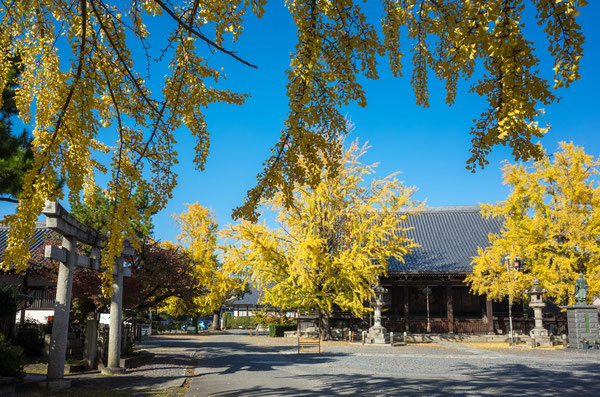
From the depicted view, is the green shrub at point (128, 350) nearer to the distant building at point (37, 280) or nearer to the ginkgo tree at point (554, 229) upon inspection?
the distant building at point (37, 280)

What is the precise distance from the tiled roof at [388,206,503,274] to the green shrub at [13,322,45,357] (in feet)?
59.4

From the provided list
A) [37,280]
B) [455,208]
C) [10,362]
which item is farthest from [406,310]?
[10,362]

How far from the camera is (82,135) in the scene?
493 centimetres

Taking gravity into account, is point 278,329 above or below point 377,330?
below

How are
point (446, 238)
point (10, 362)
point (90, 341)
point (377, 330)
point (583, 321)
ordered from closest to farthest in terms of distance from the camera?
point (10, 362)
point (90, 341)
point (583, 321)
point (377, 330)
point (446, 238)

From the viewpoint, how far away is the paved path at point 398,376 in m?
8.97

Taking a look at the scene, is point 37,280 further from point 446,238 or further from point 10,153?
point 446,238

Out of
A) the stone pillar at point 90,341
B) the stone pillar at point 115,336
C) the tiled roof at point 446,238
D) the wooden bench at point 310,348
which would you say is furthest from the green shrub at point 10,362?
the tiled roof at point 446,238

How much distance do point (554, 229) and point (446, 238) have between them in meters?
10.00

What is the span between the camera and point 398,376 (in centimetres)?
1120

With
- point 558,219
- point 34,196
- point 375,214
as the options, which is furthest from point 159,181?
point 558,219

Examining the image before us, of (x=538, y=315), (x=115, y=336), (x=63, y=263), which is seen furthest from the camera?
(x=538, y=315)

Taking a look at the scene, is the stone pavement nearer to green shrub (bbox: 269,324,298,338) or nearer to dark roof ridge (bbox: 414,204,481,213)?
green shrub (bbox: 269,324,298,338)

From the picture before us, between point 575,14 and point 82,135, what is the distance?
4.56 m
